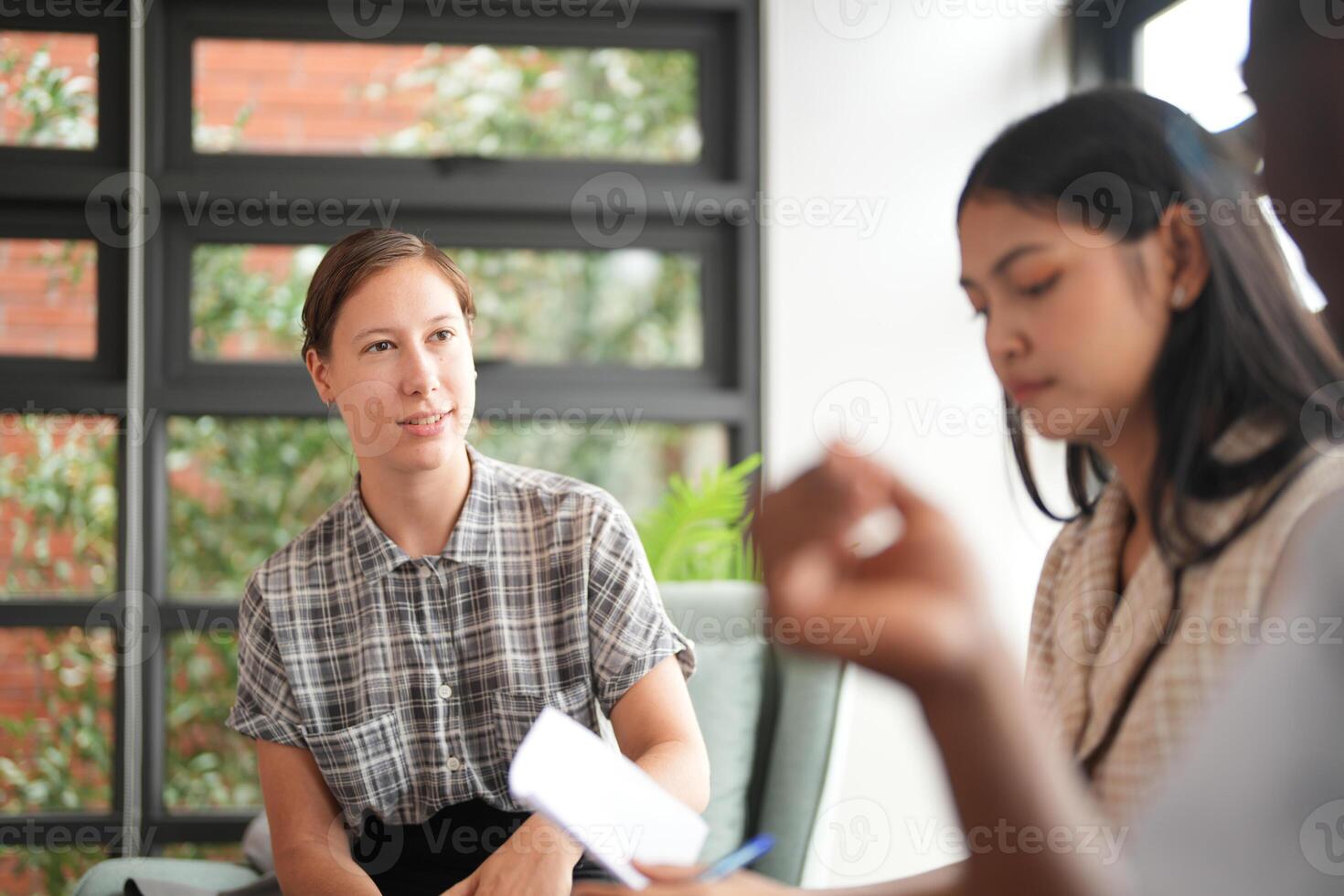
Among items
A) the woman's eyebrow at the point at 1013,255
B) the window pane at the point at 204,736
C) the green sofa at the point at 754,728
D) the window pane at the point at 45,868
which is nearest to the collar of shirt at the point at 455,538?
the green sofa at the point at 754,728

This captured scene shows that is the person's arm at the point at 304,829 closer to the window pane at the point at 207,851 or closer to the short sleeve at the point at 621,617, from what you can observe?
the short sleeve at the point at 621,617

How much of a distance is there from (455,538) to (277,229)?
5.03 feet

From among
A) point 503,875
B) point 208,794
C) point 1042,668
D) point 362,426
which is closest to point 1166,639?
point 1042,668

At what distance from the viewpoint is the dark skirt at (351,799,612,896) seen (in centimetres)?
157

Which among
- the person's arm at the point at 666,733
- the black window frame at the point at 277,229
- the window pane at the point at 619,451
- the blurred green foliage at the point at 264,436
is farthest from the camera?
the window pane at the point at 619,451

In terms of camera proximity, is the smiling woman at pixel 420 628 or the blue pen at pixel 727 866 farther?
the smiling woman at pixel 420 628

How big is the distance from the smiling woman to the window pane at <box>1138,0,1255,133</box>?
1.54 m

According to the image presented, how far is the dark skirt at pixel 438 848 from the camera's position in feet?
5.16

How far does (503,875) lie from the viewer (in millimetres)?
1397

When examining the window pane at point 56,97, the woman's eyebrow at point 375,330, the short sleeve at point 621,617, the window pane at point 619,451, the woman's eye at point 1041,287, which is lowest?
the short sleeve at point 621,617

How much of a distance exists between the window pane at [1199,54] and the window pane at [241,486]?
218 cm

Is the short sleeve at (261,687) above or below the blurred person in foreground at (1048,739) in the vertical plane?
below

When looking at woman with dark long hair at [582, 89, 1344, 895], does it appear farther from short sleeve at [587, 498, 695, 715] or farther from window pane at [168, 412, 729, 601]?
window pane at [168, 412, 729, 601]

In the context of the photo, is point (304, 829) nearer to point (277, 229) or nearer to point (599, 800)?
point (599, 800)
